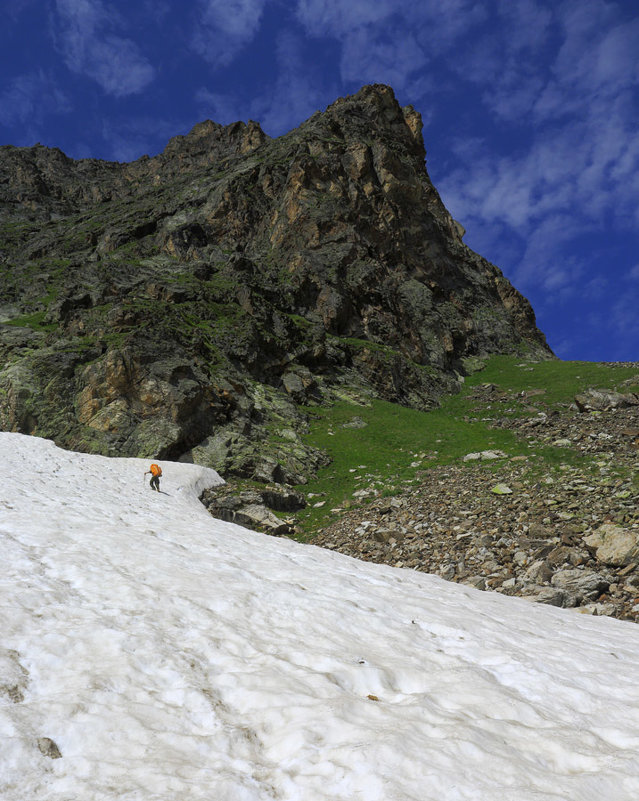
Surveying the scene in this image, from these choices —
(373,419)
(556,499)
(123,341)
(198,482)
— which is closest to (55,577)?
(556,499)

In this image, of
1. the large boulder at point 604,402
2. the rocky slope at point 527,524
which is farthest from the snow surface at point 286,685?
the large boulder at point 604,402

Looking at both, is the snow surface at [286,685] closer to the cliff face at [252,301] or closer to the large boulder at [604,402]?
the cliff face at [252,301]

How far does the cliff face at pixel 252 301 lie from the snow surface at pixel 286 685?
21472 millimetres

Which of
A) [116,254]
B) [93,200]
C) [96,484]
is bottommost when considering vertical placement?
[96,484]

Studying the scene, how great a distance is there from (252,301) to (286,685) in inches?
2190

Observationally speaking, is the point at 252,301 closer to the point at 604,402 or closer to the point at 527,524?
the point at 604,402

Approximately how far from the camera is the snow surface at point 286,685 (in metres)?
3.56

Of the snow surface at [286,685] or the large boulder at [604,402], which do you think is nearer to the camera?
the snow surface at [286,685]

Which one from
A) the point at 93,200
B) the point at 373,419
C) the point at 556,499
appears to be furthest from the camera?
the point at 93,200

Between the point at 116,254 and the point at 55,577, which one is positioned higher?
the point at 116,254

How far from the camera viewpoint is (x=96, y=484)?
2042 centimetres

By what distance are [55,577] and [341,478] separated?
A: 2369 cm

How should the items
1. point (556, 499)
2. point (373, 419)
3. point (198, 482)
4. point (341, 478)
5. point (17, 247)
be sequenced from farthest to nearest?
point (17, 247) → point (373, 419) → point (341, 478) → point (198, 482) → point (556, 499)

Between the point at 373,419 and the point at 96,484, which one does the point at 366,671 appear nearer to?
the point at 96,484
